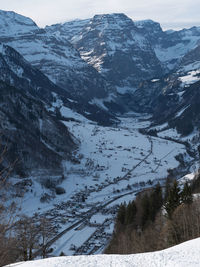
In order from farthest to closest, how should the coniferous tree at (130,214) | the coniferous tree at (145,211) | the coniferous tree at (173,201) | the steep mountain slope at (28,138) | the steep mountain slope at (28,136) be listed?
the steep mountain slope at (28,136) < the steep mountain slope at (28,138) < the coniferous tree at (130,214) < the coniferous tree at (145,211) < the coniferous tree at (173,201)

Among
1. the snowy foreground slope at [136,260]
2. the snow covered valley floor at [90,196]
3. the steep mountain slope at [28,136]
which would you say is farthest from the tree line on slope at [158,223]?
the steep mountain slope at [28,136]

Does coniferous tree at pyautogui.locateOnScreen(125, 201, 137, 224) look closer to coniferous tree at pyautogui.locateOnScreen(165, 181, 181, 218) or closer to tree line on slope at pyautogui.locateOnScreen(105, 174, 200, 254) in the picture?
tree line on slope at pyautogui.locateOnScreen(105, 174, 200, 254)

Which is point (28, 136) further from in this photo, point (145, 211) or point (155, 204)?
point (155, 204)

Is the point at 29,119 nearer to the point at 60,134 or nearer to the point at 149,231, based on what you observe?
the point at 60,134

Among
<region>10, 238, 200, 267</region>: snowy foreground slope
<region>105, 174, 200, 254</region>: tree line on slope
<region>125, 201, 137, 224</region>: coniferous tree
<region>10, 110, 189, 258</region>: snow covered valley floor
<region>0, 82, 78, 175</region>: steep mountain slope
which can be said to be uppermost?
<region>0, 82, 78, 175</region>: steep mountain slope

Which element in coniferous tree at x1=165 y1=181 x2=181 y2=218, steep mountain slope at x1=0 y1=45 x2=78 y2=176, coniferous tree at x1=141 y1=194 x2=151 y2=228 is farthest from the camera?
steep mountain slope at x1=0 y1=45 x2=78 y2=176

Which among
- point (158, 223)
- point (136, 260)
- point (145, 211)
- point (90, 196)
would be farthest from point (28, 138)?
point (136, 260)

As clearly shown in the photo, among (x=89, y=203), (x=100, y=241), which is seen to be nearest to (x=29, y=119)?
(x=89, y=203)

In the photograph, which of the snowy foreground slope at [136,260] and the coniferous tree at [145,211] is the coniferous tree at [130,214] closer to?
the coniferous tree at [145,211]

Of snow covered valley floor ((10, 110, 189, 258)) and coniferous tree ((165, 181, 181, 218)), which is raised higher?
snow covered valley floor ((10, 110, 189, 258))

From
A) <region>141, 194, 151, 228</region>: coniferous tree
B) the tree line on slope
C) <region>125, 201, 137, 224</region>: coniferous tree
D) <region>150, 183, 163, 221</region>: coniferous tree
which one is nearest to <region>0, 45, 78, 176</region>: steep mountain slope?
<region>125, 201, 137, 224</region>: coniferous tree
